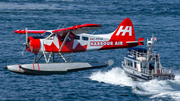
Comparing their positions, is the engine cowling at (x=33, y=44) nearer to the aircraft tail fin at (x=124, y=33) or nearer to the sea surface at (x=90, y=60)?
the sea surface at (x=90, y=60)

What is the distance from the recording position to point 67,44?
96.4ft

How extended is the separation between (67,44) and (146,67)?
7.55m

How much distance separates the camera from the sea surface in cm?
2755

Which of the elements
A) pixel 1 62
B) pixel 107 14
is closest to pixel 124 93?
pixel 1 62

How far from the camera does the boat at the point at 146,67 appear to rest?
94.6 ft

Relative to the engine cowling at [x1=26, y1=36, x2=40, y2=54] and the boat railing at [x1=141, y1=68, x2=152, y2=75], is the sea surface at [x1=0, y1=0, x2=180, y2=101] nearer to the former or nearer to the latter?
the boat railing at [x1=141, y1=68, x2=152, y2=75]

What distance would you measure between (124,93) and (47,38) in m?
8.17

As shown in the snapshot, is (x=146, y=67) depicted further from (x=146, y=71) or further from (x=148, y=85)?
(x=148, y=85)

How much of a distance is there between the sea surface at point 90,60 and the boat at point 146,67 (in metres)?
0.53

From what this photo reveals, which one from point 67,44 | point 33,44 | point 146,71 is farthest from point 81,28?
point 146,71

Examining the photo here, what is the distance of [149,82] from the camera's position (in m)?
28.8

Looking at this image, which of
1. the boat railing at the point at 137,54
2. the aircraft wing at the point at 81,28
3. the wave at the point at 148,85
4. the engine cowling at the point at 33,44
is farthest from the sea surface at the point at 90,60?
the engine cowling at the point at 33,44

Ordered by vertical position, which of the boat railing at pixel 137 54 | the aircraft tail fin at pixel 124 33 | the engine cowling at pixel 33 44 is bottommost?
the boat railing at pixel 137 54

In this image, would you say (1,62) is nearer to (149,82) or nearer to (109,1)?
(149,82)
